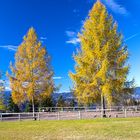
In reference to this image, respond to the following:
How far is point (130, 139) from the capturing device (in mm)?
16234

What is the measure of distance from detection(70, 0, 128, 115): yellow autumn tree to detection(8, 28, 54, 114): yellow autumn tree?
6765 mm

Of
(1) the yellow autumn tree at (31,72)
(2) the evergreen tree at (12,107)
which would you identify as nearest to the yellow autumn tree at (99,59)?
(1) the yellow autumn tree at (31,72)

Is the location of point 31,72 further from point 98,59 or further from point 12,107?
point 12,107

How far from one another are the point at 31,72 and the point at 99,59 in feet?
31.5

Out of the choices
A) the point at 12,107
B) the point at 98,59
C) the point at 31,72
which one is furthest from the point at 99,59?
the point at 12,107

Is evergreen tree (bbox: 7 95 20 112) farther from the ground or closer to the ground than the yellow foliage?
closer to the ground

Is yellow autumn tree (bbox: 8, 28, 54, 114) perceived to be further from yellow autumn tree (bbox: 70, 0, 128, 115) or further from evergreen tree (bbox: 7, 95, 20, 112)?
evergreen tree (bbox: 7, 95, 20, 112)

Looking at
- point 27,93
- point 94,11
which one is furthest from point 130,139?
point 27,93

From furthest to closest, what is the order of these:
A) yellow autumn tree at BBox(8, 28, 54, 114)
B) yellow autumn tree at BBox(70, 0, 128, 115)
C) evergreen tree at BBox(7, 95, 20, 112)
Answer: evergreen tree at BBox(7, 95, 20, 112) → yellow autumn tree at BBox(8, 28, 54, 114) → yellow autumn tree at BBox(70, 0, 128, 115)

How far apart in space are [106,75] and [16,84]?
11.6m

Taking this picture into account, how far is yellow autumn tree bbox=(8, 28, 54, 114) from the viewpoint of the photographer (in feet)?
133

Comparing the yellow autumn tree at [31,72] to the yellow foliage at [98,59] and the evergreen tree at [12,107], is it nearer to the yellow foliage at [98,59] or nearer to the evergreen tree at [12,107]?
the yellow foliage at [98,59]

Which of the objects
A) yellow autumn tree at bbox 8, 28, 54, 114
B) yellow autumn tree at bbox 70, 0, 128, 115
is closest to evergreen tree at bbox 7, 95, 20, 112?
yellow autumn tree at bbox 8, 28, 54, 114

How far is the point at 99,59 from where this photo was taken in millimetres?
34344
